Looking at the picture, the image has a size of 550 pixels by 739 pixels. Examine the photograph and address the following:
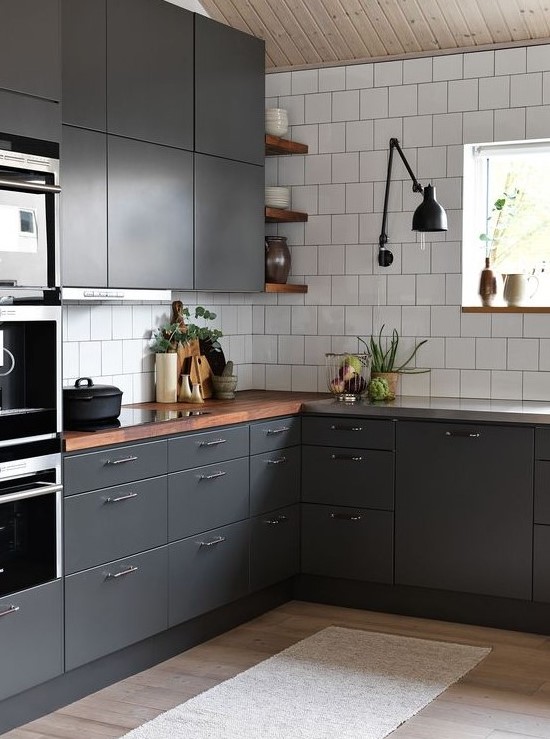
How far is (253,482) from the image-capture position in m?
4.65

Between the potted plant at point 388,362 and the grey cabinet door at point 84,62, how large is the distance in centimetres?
189

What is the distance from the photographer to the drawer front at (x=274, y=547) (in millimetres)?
4676

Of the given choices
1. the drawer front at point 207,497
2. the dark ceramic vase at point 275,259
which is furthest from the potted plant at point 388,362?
the drawer front at point 207,497

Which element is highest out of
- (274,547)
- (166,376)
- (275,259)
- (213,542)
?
(275,259)

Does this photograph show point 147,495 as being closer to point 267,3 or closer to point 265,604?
point 265,604

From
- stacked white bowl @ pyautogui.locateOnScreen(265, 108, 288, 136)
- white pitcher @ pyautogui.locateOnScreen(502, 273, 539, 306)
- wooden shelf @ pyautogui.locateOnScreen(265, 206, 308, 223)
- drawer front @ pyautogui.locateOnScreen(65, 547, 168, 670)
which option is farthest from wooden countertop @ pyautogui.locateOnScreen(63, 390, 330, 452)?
stacked white bowl @ pyautogui.locateOnScreen(265, 108, 288, 136)

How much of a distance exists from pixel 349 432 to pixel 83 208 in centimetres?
158

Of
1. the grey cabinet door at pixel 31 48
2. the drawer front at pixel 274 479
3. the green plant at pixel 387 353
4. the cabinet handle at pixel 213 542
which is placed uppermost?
the grey cabinet door at pixel 31 48

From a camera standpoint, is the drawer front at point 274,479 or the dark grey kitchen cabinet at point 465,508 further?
the drawer front at point 274,479

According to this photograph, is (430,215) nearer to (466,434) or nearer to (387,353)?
(387,353)

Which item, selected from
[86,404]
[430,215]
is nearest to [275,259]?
[430,215]

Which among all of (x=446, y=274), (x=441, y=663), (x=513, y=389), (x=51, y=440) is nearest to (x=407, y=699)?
(x=441, y=663)

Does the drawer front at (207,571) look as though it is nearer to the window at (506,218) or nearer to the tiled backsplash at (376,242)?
the tiled backsplash at (376,242)

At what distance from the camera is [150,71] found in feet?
14.1
